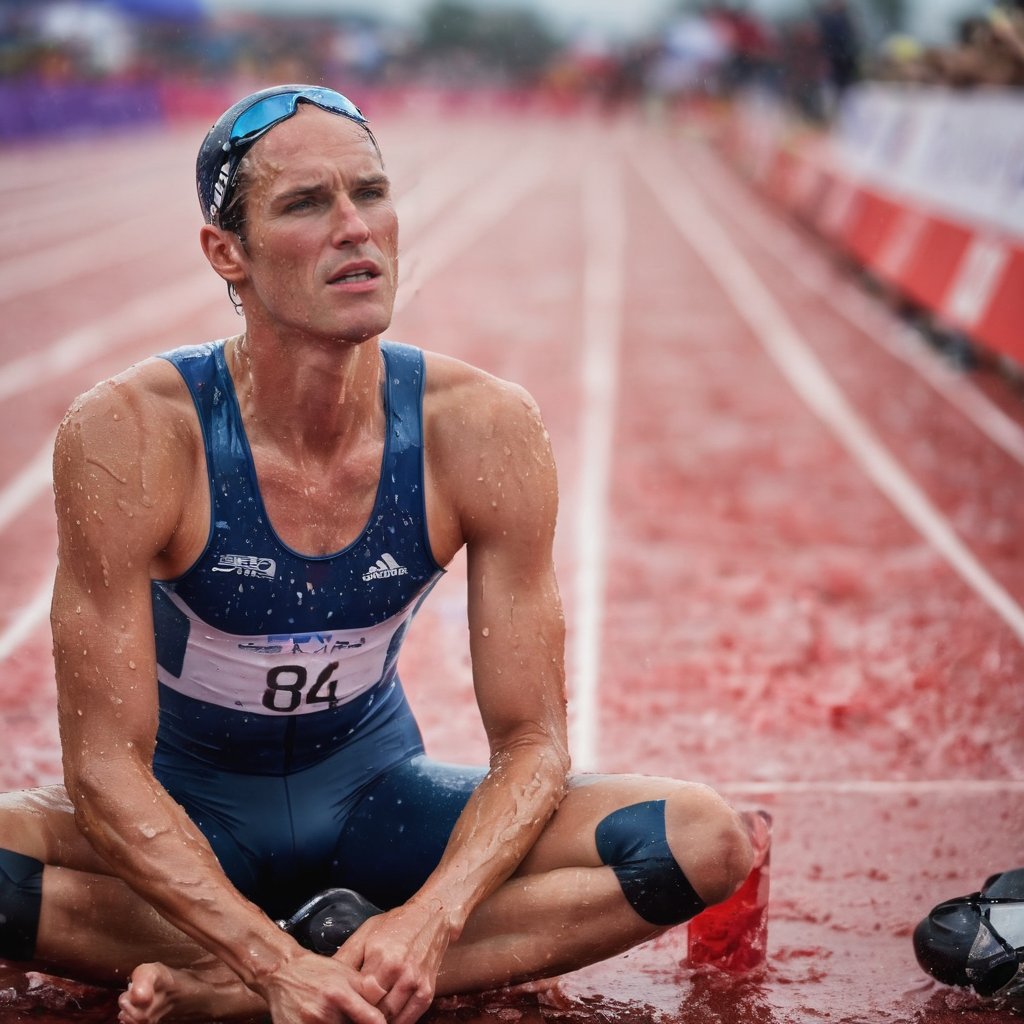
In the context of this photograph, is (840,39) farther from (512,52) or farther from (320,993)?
(512,52)

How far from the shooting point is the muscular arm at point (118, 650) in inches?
110

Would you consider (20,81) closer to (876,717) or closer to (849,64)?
(849,64)

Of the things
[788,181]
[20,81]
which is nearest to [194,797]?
[788,181]

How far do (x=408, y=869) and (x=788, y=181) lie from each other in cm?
A: 2193

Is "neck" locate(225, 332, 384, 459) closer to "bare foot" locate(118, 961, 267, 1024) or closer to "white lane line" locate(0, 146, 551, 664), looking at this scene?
"white lane line" locate(0, 146, 551, 664)

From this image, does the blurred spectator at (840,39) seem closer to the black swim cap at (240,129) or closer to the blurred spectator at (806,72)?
the blurred spectator at (806,72)

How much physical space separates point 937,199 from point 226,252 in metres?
11.4

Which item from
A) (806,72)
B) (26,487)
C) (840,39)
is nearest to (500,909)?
(26,487)

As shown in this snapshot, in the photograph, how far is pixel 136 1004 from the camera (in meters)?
2.71

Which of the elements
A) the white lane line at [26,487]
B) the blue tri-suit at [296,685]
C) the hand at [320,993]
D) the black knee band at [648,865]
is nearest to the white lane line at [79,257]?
the white lane line at [26,487]

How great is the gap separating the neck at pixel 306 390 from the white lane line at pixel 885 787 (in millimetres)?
1935

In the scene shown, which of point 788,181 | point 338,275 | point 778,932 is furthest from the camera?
point 788,181

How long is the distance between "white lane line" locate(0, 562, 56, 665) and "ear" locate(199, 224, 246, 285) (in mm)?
2988

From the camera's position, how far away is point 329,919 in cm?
296
